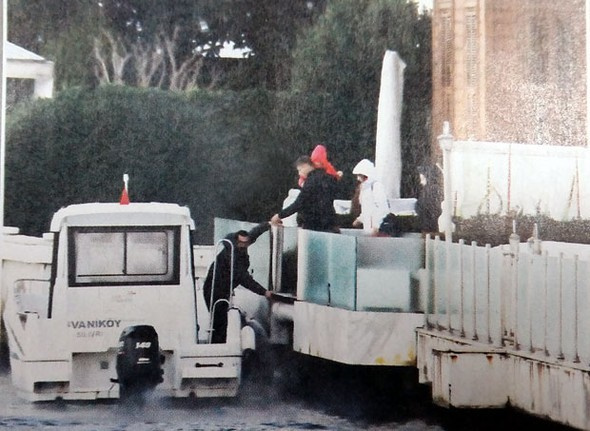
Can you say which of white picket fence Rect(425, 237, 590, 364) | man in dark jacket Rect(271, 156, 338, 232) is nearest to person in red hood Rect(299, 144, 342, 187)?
man in dark jacket Rect(271, 156, 338, 232)

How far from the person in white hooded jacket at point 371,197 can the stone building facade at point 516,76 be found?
0.24m

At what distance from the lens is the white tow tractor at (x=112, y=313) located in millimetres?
4031

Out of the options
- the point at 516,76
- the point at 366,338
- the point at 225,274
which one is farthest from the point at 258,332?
the point at 516,76

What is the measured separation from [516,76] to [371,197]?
682 millimetres

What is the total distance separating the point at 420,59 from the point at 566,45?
1.73 feet

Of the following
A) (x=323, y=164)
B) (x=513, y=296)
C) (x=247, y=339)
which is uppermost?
(x=323, y=164)

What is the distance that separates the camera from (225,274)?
4113 millimetres

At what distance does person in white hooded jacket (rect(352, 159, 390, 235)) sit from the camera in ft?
13.4

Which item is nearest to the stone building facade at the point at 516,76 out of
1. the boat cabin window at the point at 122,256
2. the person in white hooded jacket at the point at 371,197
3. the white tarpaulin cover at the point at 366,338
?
the person in white hooded jacket at the point at 371,197

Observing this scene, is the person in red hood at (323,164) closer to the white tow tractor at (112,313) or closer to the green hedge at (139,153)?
the green hedge at (139,153)

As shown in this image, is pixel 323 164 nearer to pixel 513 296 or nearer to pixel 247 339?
pixel 247 339

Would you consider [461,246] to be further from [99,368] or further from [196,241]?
[99,368]

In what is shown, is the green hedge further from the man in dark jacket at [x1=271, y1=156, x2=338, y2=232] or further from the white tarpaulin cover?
the white tarpaulin cover

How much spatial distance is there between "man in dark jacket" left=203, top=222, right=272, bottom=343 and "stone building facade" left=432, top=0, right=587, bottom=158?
0.75 metres
